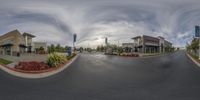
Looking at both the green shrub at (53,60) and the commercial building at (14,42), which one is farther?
the commercial building at (14,42)

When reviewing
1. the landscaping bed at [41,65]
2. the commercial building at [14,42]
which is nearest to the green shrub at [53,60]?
the landscaping bed at [41,65]

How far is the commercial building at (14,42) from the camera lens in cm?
1800

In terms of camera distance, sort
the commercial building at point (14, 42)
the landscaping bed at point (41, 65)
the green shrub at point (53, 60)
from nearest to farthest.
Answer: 1. the landscaping bed at point (41, 65)
2. the green shrub at point (53, 60)
3. the commercial building at point (14, 42)

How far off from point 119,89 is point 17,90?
4.75 metres

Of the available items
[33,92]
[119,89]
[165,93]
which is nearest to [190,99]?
[165,93]

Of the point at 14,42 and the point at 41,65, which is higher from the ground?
the point at 14,42

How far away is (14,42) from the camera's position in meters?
20.0

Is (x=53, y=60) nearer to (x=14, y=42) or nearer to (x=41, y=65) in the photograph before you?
(x=41, y=65)

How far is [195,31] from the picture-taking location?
28859 millimetres

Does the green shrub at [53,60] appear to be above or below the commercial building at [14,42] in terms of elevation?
below

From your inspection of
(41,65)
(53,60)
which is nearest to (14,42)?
(53,60)

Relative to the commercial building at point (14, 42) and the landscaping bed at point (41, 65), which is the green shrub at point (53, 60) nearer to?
the landscaping bed at point (41, 65)

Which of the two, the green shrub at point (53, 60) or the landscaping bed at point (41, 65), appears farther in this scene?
the green shrub at point (53, 60)

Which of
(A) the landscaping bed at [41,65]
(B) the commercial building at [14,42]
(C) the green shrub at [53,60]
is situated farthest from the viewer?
(B) the commercial building at [14,42]
